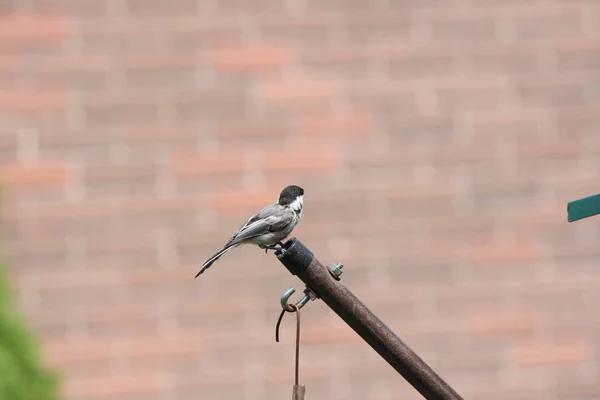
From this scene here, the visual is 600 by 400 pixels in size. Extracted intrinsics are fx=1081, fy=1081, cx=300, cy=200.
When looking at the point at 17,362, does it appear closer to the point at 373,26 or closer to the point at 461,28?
the point at 373,26

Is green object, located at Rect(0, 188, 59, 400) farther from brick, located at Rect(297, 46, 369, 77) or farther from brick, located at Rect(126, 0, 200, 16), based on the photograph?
brick, located at Rect(297, 46, 369, 77)

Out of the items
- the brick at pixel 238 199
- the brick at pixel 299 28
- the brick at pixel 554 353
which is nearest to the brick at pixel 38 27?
the brick at pixel 299 28

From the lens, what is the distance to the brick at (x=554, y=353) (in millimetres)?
5180

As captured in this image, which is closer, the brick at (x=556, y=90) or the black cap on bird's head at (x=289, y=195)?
the black cap on bird's head at (x=289, y=195)

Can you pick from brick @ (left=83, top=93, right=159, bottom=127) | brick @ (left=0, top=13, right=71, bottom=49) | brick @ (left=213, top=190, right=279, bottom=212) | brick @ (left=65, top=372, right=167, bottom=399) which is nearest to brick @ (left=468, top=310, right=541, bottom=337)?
brick @ (left=213, top=190, right=279, bottom=212)

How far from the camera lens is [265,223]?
3.18m

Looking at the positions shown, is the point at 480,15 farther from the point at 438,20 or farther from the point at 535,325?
the point at 535,325

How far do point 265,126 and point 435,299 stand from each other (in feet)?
3.79

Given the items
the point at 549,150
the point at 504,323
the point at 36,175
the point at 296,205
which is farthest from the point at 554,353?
the point at 36,175

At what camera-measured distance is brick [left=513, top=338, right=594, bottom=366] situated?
204 inches

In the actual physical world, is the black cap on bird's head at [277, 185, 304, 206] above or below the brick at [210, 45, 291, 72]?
below

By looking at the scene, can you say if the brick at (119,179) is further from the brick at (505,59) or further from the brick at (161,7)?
the brick at (505,59)

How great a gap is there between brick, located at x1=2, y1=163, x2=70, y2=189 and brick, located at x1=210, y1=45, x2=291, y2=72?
87 cm

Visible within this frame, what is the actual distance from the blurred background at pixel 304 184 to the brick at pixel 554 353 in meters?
0.01
